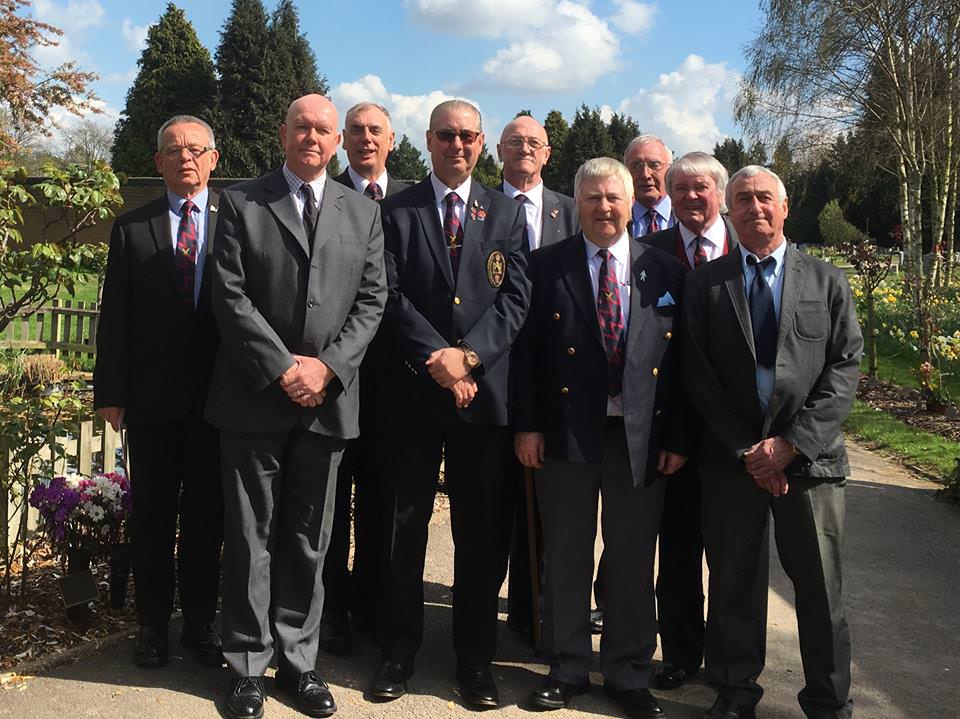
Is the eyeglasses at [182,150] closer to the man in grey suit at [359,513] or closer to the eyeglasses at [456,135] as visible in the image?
the man in grey suit at [359,513]

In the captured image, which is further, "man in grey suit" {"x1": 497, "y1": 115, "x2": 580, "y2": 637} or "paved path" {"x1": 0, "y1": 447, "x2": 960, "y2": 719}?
"man in grey suit" {"x1": 497, "y1": 115, "x2": 580, "y2": 637}

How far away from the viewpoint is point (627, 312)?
12.8 ft

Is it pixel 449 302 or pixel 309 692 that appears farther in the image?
pixel 449 302

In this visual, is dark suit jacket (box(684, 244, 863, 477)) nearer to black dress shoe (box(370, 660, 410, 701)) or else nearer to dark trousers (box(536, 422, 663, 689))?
dark trousers (box(536, 422, 663, 689))

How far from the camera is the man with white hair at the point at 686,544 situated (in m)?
4.20

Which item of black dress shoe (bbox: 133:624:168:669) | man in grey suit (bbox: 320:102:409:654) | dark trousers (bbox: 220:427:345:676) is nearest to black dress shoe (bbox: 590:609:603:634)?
man in grey suit (bbox: 320:102:409:654)

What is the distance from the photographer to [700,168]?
4316mm

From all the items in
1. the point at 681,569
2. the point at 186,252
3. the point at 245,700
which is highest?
the point at 186,252

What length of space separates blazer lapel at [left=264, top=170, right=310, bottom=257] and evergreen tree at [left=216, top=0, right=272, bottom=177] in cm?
3204

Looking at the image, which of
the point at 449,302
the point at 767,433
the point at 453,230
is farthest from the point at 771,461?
the point at 453,230

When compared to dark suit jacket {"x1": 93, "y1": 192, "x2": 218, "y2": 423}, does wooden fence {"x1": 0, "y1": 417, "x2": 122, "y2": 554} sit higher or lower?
lower

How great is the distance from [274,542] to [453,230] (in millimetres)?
1540

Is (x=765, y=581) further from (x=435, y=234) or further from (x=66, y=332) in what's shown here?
(x=66, y=332)

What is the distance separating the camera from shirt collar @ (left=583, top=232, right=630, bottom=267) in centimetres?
397
